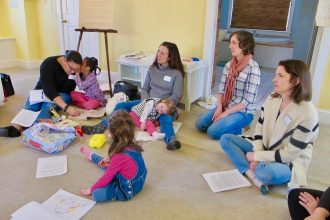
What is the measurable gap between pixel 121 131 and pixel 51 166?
0.82m

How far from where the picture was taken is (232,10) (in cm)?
614

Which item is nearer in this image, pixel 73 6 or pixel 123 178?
pixel 123 178

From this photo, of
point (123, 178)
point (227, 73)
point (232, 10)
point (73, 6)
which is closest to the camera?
point (123, 178)

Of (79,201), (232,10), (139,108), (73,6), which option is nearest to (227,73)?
(139,108)

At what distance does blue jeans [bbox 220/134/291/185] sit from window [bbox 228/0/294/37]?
4.50m

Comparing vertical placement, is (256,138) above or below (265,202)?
above

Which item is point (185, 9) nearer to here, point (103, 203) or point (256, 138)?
point (256, 138)

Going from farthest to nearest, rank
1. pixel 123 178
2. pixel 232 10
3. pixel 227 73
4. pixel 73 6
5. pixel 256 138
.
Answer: pixel 232 10 < pixel 73 6 < pixel 227 73 < pixel 256 138 < pixel 123 178

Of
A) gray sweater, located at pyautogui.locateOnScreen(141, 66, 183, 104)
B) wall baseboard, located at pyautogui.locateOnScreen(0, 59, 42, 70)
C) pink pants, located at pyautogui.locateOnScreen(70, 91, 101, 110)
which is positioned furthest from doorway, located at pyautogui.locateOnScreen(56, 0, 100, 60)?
gray sweater, located at pyautogui.locateOnScreen(141, 66, 183, 104)

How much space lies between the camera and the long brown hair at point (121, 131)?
159 centimetres

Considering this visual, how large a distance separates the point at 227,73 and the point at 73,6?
117 inches

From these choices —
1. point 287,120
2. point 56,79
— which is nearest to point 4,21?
point 56,79

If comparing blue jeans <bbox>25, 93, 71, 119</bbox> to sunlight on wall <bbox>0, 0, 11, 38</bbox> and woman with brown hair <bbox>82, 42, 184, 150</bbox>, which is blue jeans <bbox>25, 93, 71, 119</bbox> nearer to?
woman with brown hair <bbox>82, 42, 184, 150</bbox>

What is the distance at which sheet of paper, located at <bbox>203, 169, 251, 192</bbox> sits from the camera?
192cm
